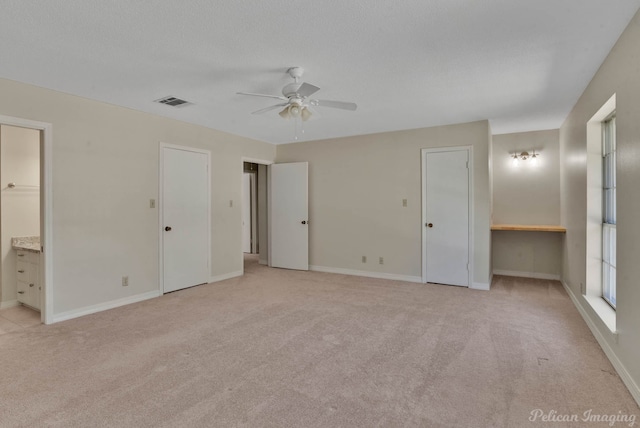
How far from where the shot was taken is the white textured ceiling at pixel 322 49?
6.76 feet

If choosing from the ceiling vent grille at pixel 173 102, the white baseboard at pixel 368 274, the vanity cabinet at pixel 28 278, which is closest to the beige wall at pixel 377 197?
the white baseboard at pixel 368 274

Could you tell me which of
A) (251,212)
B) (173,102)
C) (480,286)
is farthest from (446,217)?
(251,212)

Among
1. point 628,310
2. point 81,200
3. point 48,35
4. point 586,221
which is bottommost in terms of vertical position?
point 628,310

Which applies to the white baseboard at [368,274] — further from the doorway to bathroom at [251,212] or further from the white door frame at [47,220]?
the white door frame at [47,220]

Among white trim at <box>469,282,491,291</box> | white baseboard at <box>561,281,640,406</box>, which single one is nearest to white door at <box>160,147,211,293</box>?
white trim at <box>469,282,491,291</box>

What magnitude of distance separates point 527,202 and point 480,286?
1.84 m

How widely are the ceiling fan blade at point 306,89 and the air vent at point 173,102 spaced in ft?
5.38

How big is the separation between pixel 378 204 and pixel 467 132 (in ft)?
5.55

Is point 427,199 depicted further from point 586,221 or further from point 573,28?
point 573,28

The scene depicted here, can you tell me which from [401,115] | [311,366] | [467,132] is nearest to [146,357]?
[311,366]

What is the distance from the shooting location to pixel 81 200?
3.60m

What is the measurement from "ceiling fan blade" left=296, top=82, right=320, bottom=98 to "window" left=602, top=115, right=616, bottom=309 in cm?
275

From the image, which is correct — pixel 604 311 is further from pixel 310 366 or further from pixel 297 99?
pixel 297 99

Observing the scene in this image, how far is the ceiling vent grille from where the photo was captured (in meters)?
3.71
